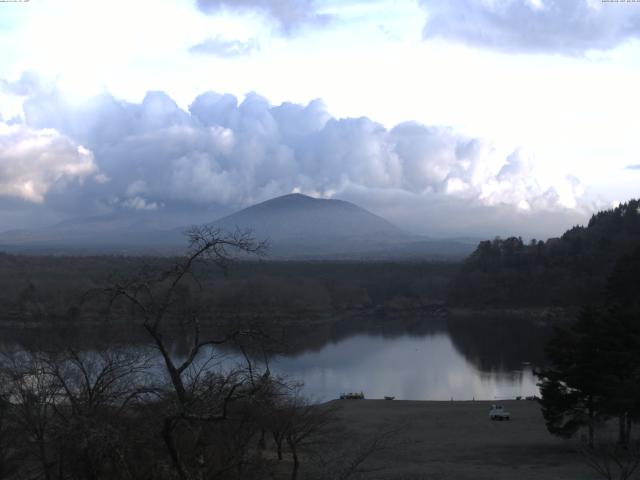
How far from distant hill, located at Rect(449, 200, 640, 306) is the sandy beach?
37840mm

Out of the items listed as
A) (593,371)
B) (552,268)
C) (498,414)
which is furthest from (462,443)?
(552,268)

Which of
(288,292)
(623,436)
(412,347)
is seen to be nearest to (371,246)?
(288,292)

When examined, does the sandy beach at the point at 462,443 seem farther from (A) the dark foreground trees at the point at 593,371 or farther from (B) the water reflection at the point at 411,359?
Answer: (B) the water reflection at the point at 411,359

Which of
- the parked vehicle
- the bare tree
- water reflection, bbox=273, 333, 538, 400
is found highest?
the bare tree

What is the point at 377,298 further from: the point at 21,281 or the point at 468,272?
the point at 21,281

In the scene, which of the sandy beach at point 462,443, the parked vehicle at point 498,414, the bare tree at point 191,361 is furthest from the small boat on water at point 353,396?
the bare tree at point 191,361

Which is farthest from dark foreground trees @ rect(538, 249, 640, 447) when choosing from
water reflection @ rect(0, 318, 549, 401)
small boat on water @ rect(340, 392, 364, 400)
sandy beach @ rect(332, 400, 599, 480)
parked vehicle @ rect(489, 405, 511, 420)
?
small boat on water @ rect(340, 392, 364, 400)

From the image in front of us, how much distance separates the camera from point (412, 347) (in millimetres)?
40875

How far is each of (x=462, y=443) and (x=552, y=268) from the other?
51.7m

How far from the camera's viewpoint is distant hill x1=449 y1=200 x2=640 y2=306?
208 feet

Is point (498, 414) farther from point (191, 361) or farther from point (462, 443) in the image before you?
point (191, 361)

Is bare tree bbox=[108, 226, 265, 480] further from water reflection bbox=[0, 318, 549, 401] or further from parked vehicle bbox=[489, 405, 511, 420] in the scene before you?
parked vehicle bbox=[489, 405, 511, 420]

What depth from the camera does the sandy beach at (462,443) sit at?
552 inches

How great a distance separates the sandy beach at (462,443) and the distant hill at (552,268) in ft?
124
